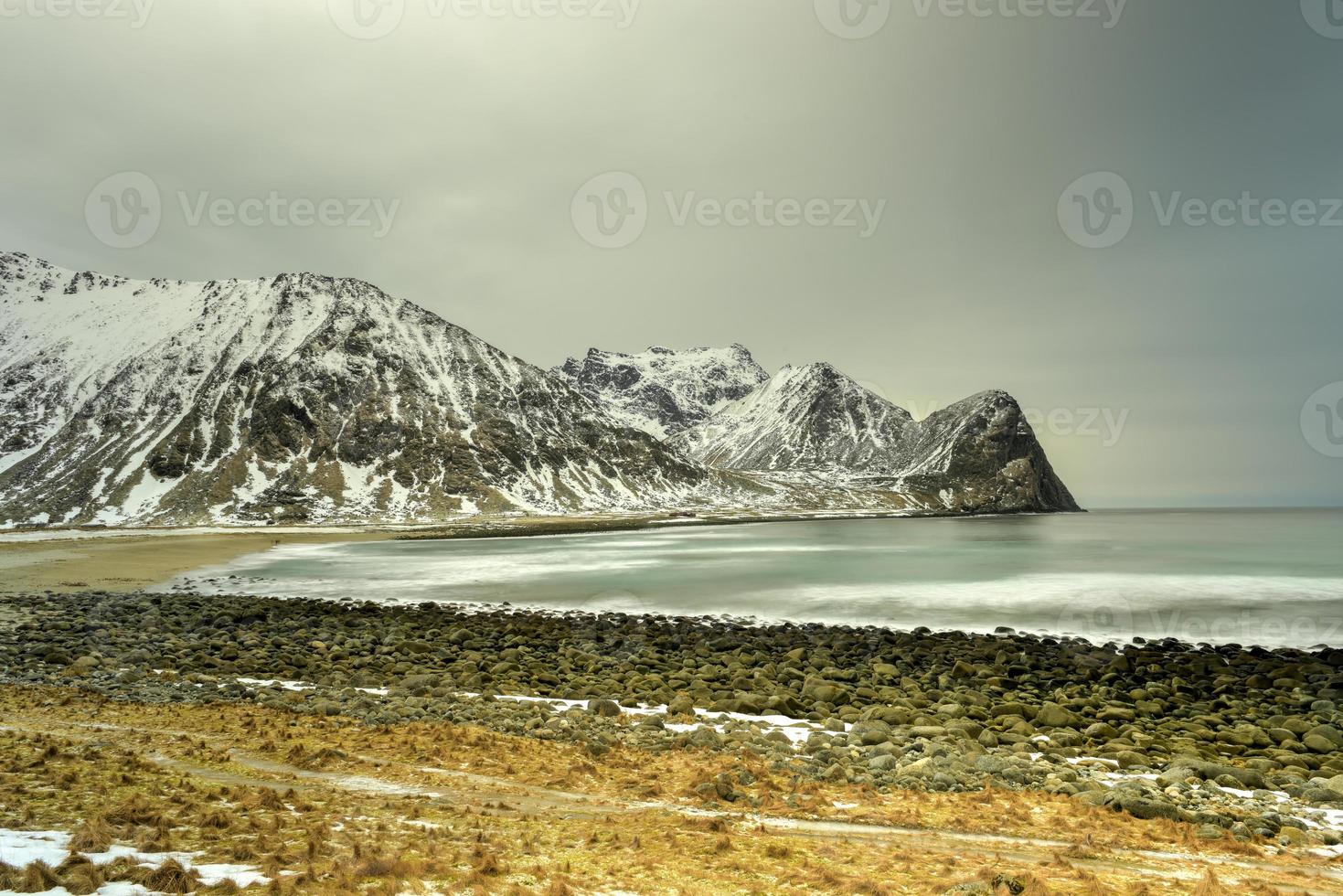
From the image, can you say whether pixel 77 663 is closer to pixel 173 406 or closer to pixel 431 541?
pixel 431 541

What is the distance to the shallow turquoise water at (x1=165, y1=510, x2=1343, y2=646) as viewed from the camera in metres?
38.1

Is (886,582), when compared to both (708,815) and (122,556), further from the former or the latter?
(122,556)

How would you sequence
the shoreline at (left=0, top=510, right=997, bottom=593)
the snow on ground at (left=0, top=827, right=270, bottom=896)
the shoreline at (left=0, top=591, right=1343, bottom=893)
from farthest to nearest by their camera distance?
the shoreline at (left=0, top=510, right=997, bottom=593) < the shoreline at (left=0, top=591, right=1343, bottom=893) < the snow on ground at (left=0, top=827, right=270, bottom=896)

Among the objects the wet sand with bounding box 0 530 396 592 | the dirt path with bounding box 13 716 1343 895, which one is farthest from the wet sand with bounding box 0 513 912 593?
the dirt path with bounding box 13 716 1343 895

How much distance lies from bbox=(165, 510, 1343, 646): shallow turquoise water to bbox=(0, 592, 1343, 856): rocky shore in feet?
21.4

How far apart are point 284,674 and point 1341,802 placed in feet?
87.5

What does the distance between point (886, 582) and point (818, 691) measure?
1369 inches

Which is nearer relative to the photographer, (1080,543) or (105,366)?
(1080,543)

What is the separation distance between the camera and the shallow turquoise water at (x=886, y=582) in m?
38.1

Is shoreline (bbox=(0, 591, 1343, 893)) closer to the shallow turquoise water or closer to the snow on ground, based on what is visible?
the snow on ground

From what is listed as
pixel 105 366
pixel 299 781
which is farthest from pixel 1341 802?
pixel 105 366

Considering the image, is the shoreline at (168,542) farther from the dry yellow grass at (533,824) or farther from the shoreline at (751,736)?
the dry yellow grass at (533,824)

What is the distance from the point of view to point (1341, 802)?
1238 cm

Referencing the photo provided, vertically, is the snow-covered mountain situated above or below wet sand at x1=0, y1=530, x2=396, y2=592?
above
